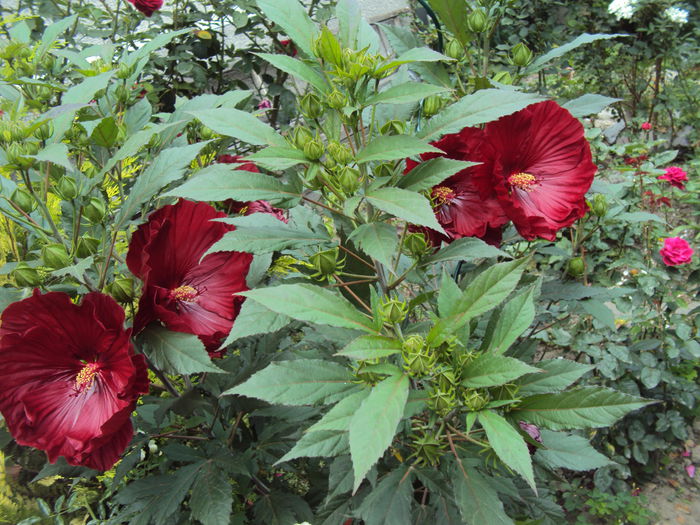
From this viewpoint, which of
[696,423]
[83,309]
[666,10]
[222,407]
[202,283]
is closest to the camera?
[83,309]

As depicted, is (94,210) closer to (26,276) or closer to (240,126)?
(26,276)

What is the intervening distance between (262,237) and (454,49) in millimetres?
422

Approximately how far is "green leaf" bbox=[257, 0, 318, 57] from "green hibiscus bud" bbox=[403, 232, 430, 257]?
0.26m

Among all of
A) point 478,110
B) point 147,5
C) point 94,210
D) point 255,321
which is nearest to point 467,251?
point 478,110

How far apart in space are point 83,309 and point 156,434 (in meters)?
0.34

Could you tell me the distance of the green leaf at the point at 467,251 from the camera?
73 centimetres

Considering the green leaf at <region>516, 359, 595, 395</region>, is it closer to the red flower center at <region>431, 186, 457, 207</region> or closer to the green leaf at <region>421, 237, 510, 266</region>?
the green leaf at <region>421, 237, 510, 266</region>

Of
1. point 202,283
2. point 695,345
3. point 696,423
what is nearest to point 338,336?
point 202,283

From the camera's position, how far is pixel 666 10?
3236 mm

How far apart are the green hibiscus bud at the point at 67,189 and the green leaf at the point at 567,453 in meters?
0.74

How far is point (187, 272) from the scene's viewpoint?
33.7 inches

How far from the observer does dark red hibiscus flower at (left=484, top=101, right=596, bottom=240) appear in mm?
781

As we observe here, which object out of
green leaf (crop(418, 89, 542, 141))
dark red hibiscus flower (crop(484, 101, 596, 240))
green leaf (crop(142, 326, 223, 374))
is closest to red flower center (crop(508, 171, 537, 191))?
dark red hibiscus flower (crop(484, 101, 596, 240))

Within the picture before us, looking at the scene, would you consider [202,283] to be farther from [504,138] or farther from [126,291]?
[504,138]
